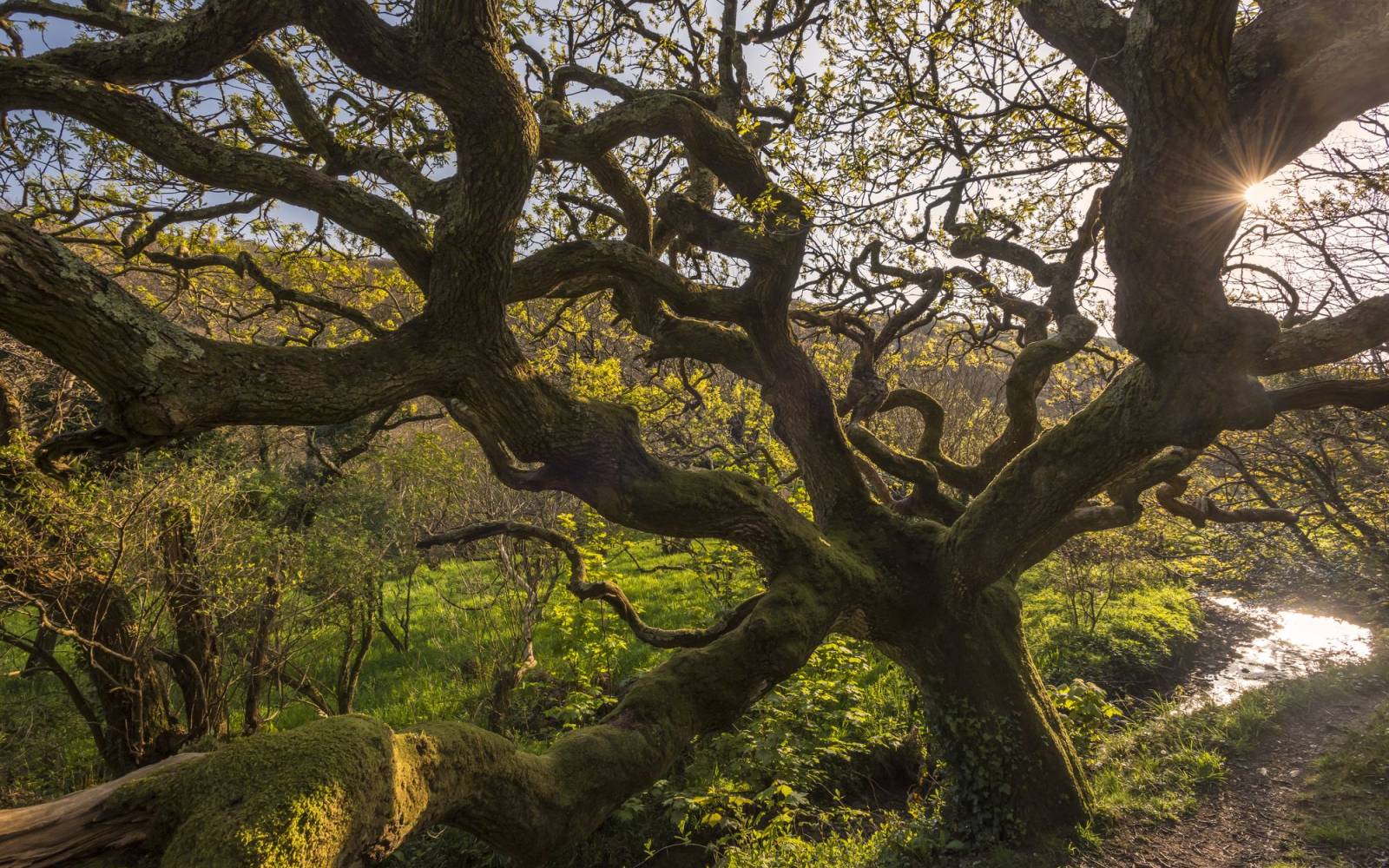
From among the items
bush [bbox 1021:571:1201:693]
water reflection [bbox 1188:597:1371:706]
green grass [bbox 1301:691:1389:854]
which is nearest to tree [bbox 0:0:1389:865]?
green grass [bbox 1301:691:1389:854]

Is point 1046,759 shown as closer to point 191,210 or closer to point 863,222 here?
point 863,222

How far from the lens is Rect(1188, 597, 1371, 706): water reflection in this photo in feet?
36.3

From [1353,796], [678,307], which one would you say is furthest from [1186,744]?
[678,307]

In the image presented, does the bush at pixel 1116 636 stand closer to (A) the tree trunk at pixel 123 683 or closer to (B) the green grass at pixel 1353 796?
(B) the green grass at pixel 1353 796

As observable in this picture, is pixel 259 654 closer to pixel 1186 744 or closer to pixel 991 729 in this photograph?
pixel 991 729

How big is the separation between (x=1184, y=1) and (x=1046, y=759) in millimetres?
6237

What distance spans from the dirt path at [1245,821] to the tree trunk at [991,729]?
546mm

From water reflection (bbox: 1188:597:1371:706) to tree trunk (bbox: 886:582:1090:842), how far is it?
6.59m

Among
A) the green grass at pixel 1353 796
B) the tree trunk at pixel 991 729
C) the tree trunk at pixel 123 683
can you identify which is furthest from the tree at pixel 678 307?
the tree trunk at pixel 123 683

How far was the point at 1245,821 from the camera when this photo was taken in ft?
20.4

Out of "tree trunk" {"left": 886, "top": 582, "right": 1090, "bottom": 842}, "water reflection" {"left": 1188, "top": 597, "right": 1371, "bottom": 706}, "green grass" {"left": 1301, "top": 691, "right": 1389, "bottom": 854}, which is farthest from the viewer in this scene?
"water reflection" {"left": 1188, "top": 597, "right": 1371, "bottom": 706}

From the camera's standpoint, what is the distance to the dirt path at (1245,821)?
5.46 metres

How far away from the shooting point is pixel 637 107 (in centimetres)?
549

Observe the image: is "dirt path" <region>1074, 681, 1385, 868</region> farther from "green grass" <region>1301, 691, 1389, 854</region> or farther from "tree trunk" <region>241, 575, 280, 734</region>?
"tree trunk" <region>241, 575, 280, 734</region>
